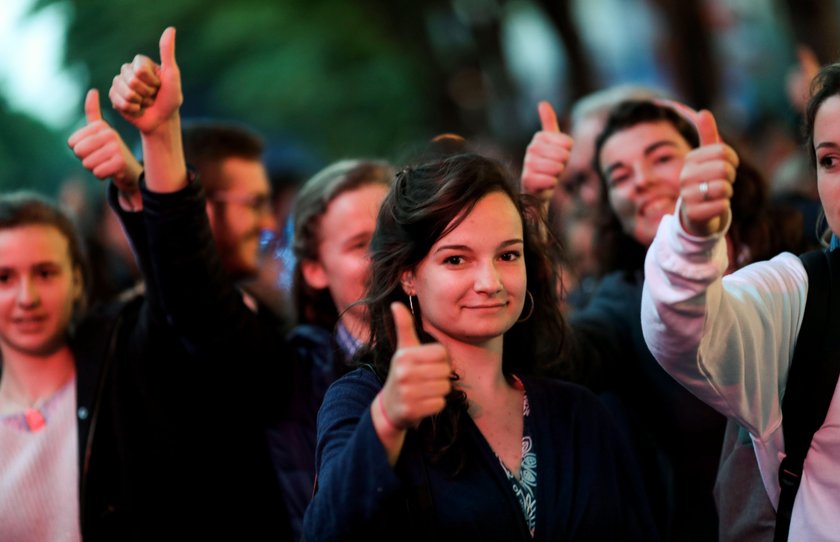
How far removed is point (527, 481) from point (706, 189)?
33.2 inches

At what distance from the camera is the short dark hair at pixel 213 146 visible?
3.72 metres

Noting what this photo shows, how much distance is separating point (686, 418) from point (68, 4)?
8429 mm

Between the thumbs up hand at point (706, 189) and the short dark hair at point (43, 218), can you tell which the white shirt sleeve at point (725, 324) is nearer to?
the thumbs up hand at point (706, 189)

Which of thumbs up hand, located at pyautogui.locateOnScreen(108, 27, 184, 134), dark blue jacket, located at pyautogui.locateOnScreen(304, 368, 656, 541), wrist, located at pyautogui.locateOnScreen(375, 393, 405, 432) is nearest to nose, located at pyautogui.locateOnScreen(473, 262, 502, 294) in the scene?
dark blue jacket, located at pyautogui.locateOnScreen(304, 368, 656, 541)

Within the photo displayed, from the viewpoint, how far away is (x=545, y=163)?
122 inches

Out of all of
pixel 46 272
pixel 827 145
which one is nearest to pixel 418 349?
pixel 827 145

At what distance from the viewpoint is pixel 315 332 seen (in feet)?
11.1

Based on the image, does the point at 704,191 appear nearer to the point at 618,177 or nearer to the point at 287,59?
the point at 618,177

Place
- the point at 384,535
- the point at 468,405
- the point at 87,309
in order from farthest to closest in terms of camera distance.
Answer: the point at 87,309, the point at 468,405, the point at 384,535

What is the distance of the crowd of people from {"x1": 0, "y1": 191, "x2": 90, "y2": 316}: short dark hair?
0.04ft

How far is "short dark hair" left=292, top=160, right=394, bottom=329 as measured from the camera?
351 centimetres

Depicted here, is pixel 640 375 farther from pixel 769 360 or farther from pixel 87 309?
pixel 87 309

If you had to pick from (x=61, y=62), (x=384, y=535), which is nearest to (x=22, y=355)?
(x=384, y=535)

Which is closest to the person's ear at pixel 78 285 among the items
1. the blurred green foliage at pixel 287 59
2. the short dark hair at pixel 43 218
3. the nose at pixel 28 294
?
the short dark hair at pixel 43 218
